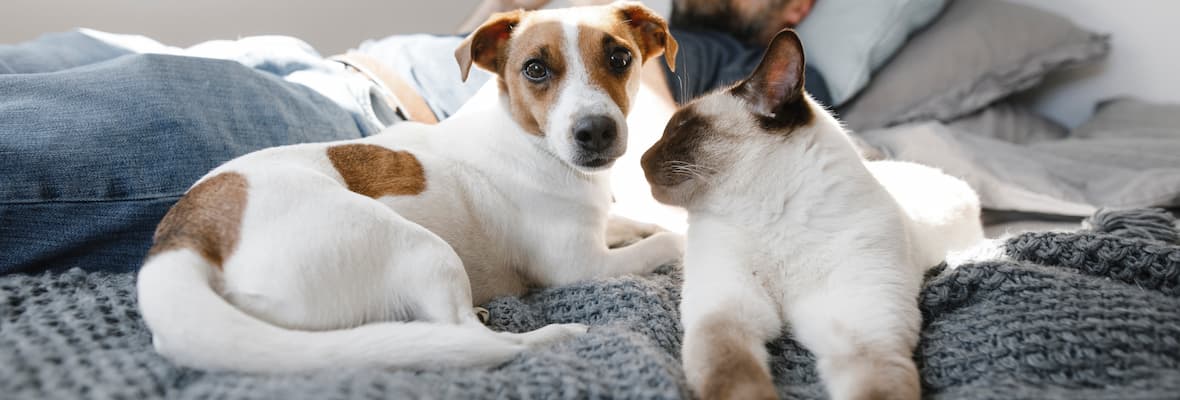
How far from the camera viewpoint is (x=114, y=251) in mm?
1333

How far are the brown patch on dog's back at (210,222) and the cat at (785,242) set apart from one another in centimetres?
72

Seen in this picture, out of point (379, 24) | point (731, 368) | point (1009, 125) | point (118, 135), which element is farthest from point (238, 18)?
point (1009, 125)

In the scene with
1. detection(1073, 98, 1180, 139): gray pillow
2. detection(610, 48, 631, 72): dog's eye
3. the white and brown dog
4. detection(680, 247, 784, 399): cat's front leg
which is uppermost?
detection(610, 48, 631, 72): dog's eye

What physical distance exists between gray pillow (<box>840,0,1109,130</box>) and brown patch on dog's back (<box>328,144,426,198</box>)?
1934 mm

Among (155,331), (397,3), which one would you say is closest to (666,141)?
(155,331)

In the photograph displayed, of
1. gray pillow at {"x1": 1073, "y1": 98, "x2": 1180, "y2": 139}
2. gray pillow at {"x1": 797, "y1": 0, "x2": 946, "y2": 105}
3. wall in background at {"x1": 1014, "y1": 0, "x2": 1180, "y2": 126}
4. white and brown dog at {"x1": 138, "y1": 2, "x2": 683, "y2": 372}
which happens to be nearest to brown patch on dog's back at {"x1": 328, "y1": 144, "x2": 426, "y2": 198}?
white and brown dog at {"x1": 138, "y1": 2, "x2": 683, "y2": 372}

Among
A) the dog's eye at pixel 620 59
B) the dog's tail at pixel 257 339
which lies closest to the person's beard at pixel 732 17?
the dog's eye at pixel 620 59

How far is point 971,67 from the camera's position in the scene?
102 inches

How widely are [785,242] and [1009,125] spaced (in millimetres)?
2092

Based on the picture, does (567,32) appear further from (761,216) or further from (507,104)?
(761,216)

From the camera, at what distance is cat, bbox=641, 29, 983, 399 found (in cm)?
94

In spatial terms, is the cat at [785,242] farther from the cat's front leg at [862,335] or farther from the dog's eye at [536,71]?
the dog's eye at [536,71]

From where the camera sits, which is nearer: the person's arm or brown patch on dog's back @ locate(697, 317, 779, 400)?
brown patch on dog's back @ locate(697, 317, 779, 400)

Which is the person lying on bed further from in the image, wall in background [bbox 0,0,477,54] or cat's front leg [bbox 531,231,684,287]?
wall in background [bbox 0,0,477,54]
